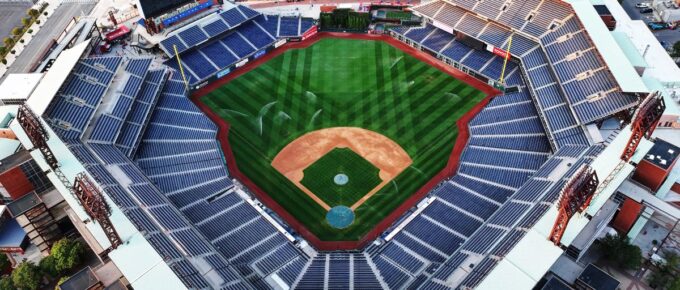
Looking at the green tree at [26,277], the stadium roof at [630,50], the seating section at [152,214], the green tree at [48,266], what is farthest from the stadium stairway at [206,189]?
the stadium roof at [630,50]

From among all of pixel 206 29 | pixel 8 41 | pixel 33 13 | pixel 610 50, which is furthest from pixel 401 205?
pixel 33 13

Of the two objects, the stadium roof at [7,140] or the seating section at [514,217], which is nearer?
the seating section at [514,217]

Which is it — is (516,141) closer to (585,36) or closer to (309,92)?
(585,36)

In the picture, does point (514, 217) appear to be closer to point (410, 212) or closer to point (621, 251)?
point (621, 251)

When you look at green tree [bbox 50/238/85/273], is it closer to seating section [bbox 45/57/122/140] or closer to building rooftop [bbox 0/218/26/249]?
building rooftop [bbox 0/218/26/249]

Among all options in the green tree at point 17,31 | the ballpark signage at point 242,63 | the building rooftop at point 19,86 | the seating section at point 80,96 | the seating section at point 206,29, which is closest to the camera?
the seating section at point 80,96

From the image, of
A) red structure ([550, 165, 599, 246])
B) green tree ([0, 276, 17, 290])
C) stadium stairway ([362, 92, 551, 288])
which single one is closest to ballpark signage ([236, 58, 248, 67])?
stadium stairway ([362, 92, 551, 288])

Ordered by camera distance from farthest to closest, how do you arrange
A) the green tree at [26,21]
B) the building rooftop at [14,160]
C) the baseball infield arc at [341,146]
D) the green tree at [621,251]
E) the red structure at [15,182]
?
the green tree at [26,21], the baseball infield arc at [341,146], the building rooftop at [14,160], the red structure at [15,182], the green tree at [621,251]

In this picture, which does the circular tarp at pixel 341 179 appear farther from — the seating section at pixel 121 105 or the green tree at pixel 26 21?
the green tree at pixel 26 21
